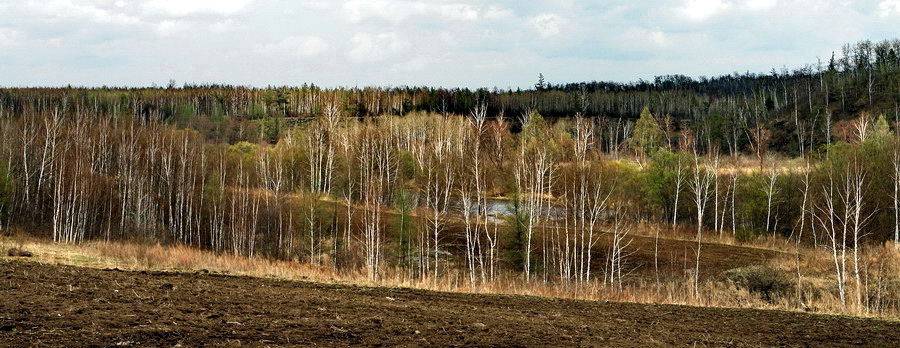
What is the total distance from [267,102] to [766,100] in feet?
373

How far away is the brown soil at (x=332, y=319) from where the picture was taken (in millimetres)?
9609

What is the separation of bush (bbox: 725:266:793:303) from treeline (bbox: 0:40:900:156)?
2564 inches

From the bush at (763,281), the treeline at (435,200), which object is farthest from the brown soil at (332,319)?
the treeline at (435,200)

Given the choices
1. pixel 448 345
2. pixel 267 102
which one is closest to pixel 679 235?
pixel 448 345

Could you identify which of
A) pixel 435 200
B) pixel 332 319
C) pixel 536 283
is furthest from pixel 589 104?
pixel 332 319

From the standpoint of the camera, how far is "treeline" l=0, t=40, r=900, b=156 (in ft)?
365

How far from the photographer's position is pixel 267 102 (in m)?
158

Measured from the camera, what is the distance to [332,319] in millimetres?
11789

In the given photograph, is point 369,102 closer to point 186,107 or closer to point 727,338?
point 186,107

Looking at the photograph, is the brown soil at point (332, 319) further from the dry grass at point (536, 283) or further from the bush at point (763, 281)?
the bush at point (763, 281)

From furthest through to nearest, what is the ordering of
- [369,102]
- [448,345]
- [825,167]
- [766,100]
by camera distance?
[369,102], [766,100], [825,167], [448,345]

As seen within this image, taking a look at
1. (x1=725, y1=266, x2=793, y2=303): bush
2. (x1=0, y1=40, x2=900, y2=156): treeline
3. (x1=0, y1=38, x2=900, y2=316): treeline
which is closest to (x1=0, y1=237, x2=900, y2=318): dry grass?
(x1=725, y1=266, x2=793, y2=303): bush

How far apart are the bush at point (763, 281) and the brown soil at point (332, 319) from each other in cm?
1503

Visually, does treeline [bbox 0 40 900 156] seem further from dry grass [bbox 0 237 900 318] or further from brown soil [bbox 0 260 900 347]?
brown soil [bbox 0 260 900 347]
